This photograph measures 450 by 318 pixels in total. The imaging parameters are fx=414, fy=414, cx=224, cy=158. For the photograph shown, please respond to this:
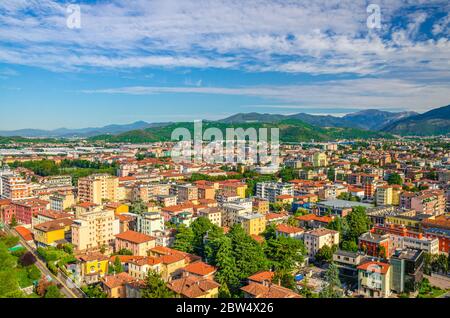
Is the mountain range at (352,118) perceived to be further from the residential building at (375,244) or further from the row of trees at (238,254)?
the row of trees at (238,254)

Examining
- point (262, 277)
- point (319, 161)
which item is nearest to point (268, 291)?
point (262, 277)

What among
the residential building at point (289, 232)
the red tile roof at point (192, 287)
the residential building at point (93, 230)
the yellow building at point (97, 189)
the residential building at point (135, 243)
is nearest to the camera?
the red tile roof at point (192, 287)

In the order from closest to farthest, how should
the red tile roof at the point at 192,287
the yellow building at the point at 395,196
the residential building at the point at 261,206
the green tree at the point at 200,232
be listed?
the red tile roof at the point at 192,287 < the green tree at the point at 200,232 < the residential building at the point at 261,206 < the yellow building at the point at 395,196

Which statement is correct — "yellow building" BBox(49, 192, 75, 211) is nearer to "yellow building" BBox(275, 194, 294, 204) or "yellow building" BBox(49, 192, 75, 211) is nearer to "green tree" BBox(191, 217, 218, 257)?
"green tree" BBox(191, 217, 218, 257)

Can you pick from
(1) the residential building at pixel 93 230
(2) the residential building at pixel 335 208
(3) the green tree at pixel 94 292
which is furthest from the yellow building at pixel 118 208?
(2) the residential building at pixel 335 208
